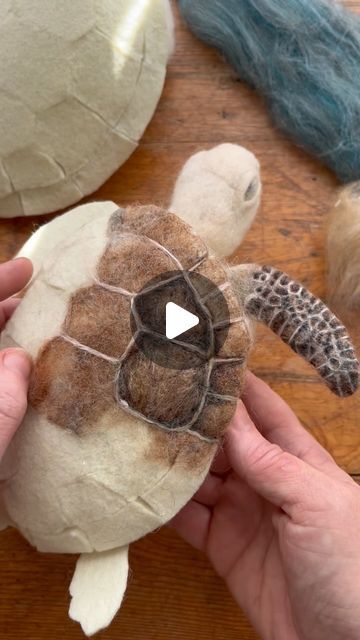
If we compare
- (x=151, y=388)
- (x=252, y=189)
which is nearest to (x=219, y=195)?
(x=252, y=189)

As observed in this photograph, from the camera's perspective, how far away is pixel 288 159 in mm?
1104

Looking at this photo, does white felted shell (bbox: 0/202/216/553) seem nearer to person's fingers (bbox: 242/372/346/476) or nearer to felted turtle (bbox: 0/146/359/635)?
felted turtle (bbox: 0/146/359/635)

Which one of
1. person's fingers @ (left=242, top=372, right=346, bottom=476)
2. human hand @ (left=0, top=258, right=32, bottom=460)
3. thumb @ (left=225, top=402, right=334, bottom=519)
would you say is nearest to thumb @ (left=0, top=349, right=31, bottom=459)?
human hand @ (left=0, top=258, right=32, bottom=460)

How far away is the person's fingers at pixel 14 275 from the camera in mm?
831

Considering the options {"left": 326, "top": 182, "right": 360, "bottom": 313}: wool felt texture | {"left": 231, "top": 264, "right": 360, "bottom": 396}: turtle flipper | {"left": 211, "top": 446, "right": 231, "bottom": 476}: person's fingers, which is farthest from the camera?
{"left": 326, "top": 182, "right": 360, "bottom": 313}: wool felt texture

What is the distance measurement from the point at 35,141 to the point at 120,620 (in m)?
0.71

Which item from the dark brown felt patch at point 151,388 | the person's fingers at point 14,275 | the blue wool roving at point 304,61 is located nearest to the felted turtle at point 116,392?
the dark brown felt patch at point 151,388

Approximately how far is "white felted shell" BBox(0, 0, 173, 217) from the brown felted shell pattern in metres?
0.34

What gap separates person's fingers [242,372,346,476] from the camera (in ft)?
2.61

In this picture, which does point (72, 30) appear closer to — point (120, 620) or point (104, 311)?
point (104, 311)

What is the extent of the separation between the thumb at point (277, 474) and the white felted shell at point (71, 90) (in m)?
0.50

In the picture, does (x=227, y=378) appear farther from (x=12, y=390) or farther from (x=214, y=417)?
(x=12, y=390)

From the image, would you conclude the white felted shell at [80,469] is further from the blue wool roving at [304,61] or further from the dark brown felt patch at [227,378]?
the blue wool roving at [304,61]

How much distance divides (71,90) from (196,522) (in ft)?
2.07
